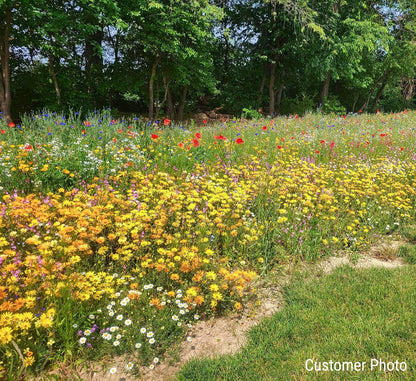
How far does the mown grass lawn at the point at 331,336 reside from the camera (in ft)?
7.27

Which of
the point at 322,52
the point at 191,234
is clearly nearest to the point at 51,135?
the point at 191,234

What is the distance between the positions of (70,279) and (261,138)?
232 inches

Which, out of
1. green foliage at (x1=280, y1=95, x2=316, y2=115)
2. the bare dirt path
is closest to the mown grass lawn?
the bare dirt path

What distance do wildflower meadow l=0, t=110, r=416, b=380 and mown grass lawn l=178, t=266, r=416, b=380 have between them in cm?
44

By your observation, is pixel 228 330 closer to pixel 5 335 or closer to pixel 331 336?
pixel 331 336

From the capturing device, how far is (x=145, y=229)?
3396mm

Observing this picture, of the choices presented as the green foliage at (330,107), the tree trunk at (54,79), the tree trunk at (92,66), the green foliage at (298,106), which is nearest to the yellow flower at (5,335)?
the tree trunk at (54,79)

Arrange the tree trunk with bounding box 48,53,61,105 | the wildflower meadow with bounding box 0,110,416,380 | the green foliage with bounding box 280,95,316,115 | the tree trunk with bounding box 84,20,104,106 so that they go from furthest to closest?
1. the green foliage with bounding box 280,95,316,115
2. the tree trunk with bounding box 84,20,104,106
3. the tree trunk with bounding box 48,53,61,105
4. the wildflower meadow with bounding box 0,110,416,380

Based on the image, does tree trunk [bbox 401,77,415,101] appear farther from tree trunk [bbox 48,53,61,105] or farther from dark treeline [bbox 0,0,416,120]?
tree trunk [bbox 48,53,61,105]

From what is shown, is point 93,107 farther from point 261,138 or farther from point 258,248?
point 258,248

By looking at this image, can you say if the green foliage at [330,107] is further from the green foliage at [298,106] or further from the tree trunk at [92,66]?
the tree trunk at [92,66]

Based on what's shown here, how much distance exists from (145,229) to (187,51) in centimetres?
1085

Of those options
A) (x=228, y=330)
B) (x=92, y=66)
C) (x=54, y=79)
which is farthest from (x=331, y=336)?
(x=92, y=66)

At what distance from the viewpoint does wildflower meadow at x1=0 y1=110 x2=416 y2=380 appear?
2332 mm
